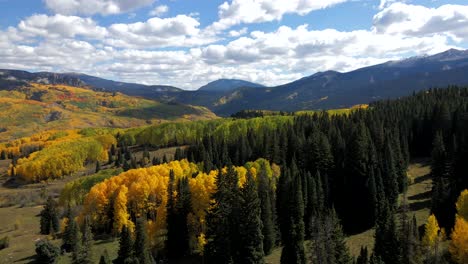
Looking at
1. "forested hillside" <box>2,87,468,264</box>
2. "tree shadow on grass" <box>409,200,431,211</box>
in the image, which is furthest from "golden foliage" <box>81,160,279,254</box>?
"tree shadow on grass" <box>409,200,431,211</box>

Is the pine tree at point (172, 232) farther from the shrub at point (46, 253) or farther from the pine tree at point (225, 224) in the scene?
the shrub at point (46, 253)

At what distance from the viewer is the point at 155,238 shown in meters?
85.8

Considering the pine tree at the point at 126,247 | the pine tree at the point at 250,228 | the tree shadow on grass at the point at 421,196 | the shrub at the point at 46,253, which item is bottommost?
the shrub at the point at 46,253

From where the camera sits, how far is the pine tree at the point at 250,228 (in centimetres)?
5778

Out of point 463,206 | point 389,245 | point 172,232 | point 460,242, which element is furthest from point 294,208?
point 463,206

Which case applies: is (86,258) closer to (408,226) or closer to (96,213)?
(96,213)

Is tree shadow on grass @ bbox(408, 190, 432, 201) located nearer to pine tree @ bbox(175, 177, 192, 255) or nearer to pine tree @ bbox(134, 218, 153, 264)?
pine tree @ bbox(175, 177, 192, 255)

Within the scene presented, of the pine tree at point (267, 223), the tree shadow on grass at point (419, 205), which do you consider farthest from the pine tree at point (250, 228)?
the tree shadow on grass at point (419, 205)

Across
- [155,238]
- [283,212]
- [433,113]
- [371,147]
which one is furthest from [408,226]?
[433,113]

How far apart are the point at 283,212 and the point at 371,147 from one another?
30.1m

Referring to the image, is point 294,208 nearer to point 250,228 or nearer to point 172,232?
point 250,228

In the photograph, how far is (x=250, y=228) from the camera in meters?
58.1

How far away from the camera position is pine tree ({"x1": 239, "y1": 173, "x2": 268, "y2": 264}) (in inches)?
2275

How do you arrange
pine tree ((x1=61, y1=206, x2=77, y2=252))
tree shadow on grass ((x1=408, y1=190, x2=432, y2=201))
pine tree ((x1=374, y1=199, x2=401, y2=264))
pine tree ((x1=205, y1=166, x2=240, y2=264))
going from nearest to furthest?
pine tree ((x1=374, y1=199, x2=401, y2=264)) → pine tree ((x1=205, y1=166, x2=240, y2=264)) → pine tree ((x1=61, y1=206, x2=77, y2=252)) → tree shadow on grass ((x1=408, y1=190, x2=432, y2=201))
